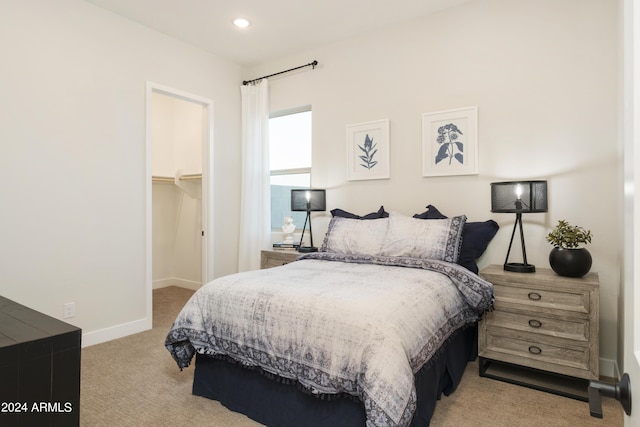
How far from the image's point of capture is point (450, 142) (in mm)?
3195

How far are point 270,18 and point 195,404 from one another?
3199 millimetres

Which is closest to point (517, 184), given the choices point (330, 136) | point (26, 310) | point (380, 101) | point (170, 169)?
point (380, 101)

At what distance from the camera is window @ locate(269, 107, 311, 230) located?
4266mm

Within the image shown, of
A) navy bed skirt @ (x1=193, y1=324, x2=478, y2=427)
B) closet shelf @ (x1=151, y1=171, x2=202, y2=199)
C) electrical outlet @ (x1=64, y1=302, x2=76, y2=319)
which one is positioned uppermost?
closet shelf @ (x1=151, y1=171, x2=202, y2=199)

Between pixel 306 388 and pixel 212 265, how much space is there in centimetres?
274

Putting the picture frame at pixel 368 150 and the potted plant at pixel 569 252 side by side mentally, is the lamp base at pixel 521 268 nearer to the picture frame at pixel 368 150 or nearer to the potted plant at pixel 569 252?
the potted plant at pixel 569 252

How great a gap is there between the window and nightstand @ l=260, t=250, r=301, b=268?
1.99 ft

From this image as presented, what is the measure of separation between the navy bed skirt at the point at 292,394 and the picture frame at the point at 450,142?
55.4 inches

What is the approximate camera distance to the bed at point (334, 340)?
158 cm

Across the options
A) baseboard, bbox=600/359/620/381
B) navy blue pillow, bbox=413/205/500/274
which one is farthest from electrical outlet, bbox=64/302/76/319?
baseboard, bbox=600/359/620/381

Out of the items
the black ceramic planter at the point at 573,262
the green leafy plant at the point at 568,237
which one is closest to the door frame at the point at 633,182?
the black ceramic planter at the point at 573,262

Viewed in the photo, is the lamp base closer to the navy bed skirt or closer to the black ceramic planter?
the black ceramic planter

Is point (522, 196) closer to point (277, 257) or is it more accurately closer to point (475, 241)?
point (475, 241)

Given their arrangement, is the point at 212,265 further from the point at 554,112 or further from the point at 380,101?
the point at 554,112
